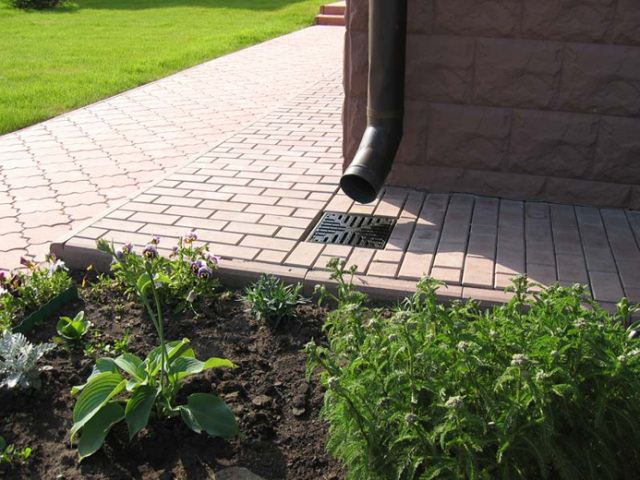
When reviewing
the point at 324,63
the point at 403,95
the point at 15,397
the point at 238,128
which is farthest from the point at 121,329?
the point at 324,63

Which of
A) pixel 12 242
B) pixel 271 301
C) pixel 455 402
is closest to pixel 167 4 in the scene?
pixel 12 242

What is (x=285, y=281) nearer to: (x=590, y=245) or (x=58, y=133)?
(x=590, y=245)

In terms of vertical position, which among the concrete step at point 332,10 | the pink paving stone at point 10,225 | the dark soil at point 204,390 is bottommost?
the concrete step at point 332,10

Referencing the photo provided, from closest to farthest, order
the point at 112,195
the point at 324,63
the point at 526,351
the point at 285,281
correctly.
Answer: the point at 526,351 → the point at 285,281 → the point at 112,195 → the point at 324,63

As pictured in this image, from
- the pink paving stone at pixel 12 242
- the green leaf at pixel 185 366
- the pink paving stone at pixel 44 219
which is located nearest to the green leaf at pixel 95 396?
the green leaf at pixel 185 366

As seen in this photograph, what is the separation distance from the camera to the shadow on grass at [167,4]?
21.7 m

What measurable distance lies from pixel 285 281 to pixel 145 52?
10.3 m

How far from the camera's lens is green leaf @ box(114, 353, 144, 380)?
2.87 metres

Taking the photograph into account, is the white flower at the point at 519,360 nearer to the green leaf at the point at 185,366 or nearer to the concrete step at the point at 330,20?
the green leaf at the point at 185,366

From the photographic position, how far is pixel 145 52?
13125 mm

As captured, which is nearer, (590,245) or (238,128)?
(590,245)

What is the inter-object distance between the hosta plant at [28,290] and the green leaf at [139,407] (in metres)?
1.19

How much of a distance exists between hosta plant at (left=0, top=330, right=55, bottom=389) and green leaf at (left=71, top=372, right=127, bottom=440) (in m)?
0.41

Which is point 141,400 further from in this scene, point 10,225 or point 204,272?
point 10,225
